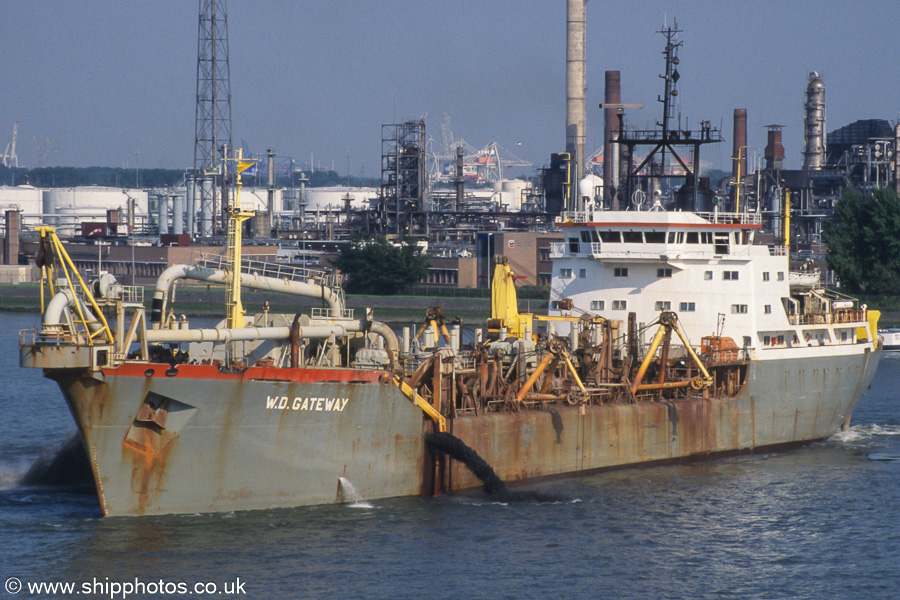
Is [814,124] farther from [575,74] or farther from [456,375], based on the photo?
[456,375]

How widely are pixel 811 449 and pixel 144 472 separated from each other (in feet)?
65.0

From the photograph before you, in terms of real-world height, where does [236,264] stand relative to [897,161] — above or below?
below

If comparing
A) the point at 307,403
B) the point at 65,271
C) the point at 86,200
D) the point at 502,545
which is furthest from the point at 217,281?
the point at 86,200

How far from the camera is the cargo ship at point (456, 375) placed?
21156 mm

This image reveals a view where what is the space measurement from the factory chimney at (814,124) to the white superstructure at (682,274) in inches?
3096

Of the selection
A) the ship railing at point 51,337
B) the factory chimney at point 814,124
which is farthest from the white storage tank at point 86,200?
the ship railing at point 51,337

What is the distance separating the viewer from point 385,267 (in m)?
84.1

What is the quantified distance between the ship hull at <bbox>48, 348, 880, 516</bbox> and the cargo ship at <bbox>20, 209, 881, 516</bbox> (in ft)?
0.12

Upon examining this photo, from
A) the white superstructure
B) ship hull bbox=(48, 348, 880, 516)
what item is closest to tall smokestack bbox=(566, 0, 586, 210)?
the white superstructure

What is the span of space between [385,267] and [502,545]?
63.2 meters

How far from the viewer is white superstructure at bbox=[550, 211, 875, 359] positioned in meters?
30.2

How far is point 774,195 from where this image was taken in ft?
324

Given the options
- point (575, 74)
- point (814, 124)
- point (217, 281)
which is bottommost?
point (217, 281)

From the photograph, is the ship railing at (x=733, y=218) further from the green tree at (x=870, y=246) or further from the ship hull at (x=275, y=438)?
the green tree at (x=870, y=246)
